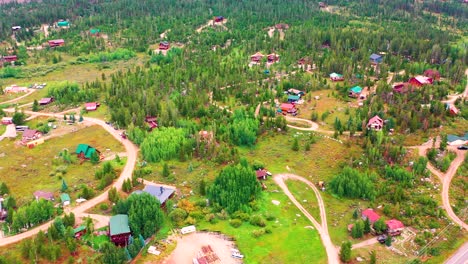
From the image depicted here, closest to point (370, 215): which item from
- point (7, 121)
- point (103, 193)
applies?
point (103, 193)

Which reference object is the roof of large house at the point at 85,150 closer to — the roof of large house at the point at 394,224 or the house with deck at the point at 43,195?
the house with deck at the point at 43,195

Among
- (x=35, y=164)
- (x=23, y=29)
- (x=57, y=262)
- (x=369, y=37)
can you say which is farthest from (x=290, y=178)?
(x=23, y=29)

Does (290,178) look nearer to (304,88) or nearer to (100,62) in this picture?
(304,88)

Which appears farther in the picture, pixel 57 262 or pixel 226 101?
pixel 226 101

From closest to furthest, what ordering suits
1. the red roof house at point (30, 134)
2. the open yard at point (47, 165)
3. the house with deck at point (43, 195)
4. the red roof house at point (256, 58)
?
the house with deck at point (43, 195) → the open yard at point (47, 165) → the red roof house at point (30, 134) → the red roof house at point (256, 58)

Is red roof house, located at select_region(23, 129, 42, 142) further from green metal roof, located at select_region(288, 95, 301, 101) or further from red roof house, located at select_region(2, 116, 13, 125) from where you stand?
green metal roof, located at select_region(288, 95, 301, 101)

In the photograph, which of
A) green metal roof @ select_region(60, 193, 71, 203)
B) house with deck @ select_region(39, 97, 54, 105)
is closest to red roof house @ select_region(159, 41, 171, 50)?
house with deck @ select_region(39, 97, 54, 105)

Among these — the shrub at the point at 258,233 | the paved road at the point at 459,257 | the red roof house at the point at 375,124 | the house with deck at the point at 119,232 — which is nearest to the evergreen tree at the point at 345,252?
the shrub at the point at 258,233
